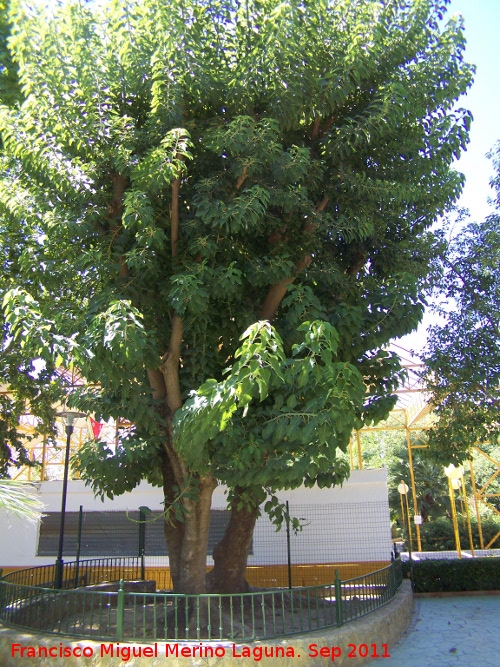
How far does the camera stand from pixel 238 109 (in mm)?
7320

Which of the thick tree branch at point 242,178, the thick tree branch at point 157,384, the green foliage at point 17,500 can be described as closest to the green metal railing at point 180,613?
the thick tree branch at point 157,384

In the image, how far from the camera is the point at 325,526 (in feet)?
44.1

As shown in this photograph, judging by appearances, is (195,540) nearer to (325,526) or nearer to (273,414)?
(273,414)

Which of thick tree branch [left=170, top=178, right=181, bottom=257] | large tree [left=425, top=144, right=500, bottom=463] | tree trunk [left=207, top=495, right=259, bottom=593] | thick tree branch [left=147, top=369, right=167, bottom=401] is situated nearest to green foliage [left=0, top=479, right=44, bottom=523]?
thick tree branch [left=147, top=369, right=167, bottom=401]

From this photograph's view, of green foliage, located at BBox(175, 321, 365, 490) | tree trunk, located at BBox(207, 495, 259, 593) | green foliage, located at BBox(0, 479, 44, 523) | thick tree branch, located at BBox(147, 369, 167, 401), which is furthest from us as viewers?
tree trunk, located at BBox(207, 495, 259, 593)

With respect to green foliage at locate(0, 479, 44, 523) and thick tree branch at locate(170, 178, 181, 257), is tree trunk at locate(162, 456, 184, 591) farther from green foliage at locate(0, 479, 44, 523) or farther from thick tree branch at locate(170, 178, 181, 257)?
green foliage at locate(0, 479, 44, 523)

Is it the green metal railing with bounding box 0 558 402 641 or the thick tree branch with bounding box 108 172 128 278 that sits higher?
the thick tree branch with bounding box 108 172 128 278

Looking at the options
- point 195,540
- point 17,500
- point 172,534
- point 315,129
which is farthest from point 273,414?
point 315,129

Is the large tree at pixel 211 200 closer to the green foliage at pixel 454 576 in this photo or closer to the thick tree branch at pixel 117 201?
the thick tree branch at pixel 117 201

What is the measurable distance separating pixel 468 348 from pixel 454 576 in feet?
18.3

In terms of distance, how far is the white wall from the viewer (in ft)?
43.0

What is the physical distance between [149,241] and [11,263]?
205 inches

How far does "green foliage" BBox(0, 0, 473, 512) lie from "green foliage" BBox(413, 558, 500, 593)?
6.80 meters

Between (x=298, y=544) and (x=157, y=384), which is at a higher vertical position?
(x=157, y=384)
